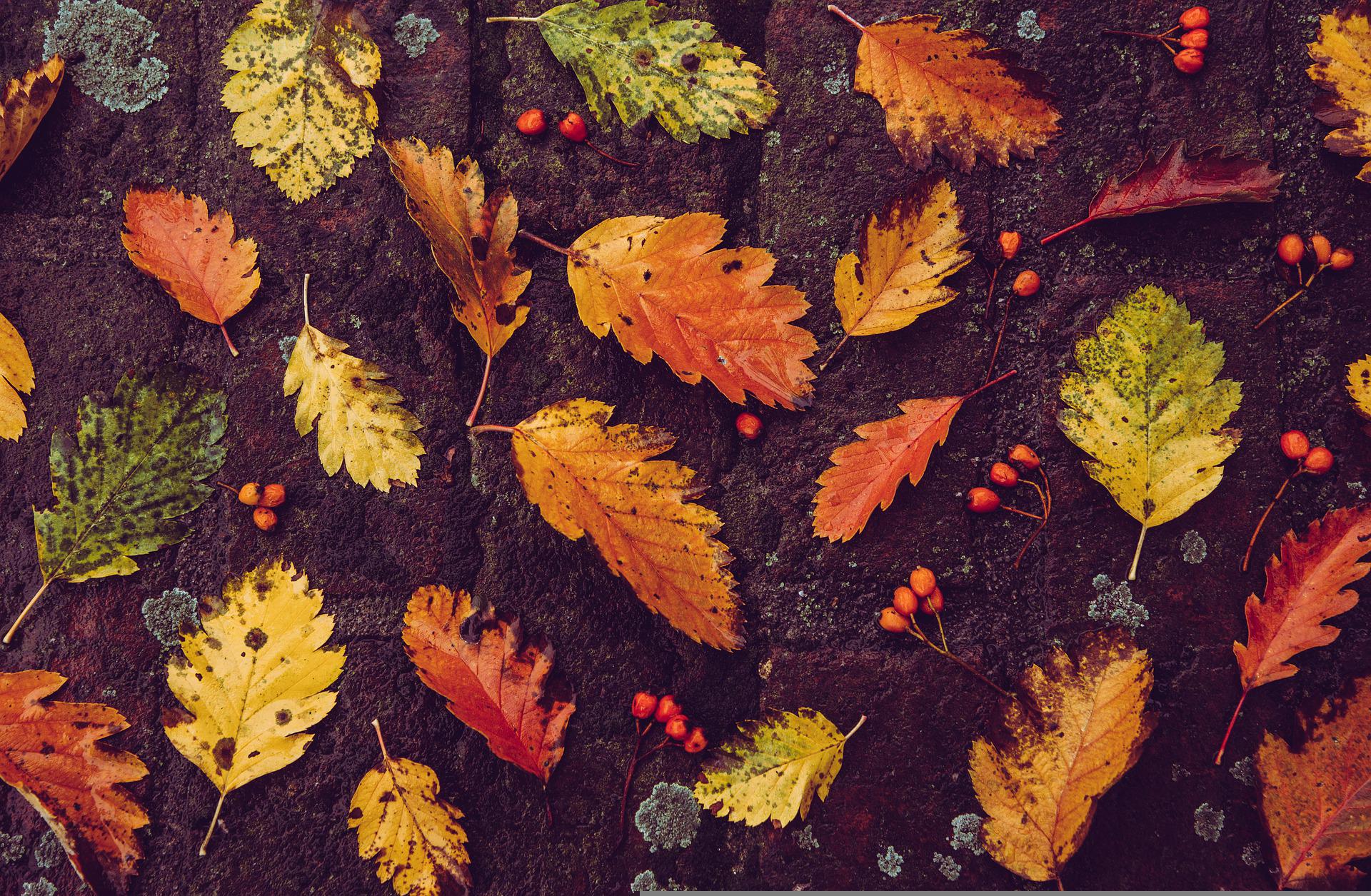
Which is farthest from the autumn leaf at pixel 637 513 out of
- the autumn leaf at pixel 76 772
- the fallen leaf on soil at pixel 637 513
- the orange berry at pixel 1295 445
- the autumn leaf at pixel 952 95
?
the orange berry at pixel 1295 445

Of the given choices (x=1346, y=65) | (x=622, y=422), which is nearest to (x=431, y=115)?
(x=622, y=422)

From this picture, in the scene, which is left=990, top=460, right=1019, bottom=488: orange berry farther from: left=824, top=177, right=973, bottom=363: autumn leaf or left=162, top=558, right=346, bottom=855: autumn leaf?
left=162, top=558, right=346, bottom=855: autumn leaf

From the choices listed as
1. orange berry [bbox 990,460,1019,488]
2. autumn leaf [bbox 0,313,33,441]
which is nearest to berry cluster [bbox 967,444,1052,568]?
orange berry [bbox 990,460,1019,488]

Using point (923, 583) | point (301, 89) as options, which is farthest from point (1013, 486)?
point (301, 89)

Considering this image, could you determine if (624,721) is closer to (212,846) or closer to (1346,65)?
(212,846)

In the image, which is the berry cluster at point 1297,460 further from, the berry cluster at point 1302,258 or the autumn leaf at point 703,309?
the autumn leaf at point 703,309

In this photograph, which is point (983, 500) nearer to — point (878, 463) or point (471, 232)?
point (878, 463)
